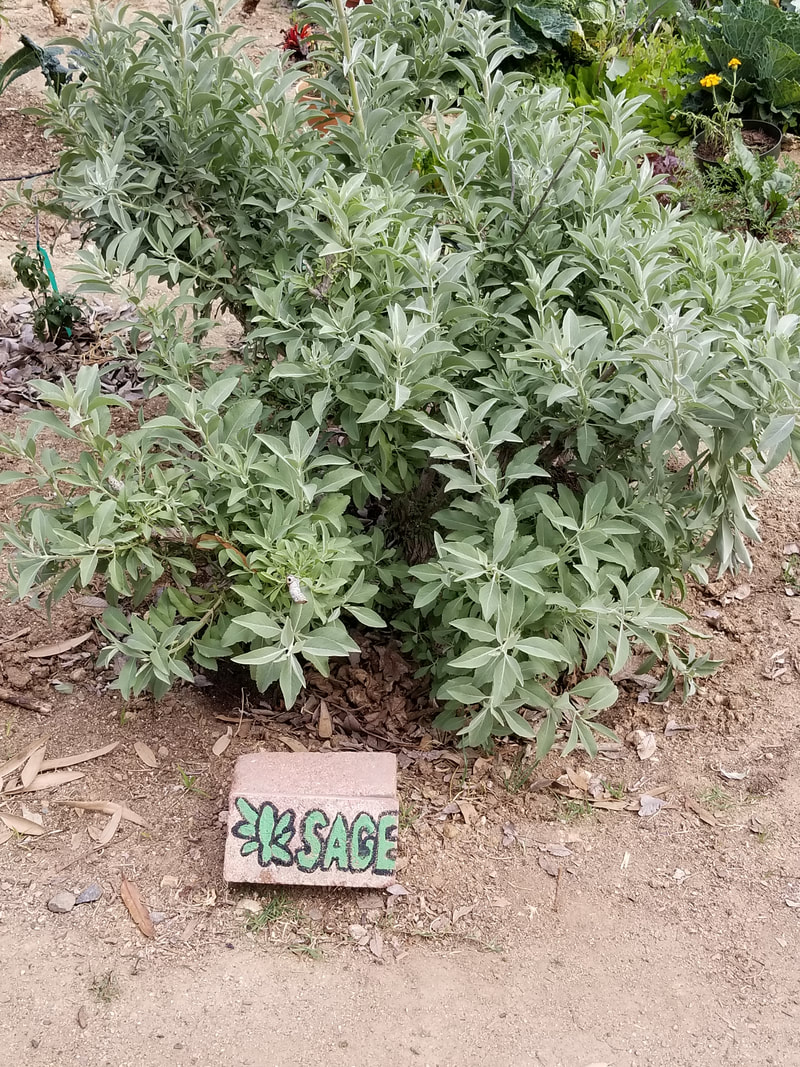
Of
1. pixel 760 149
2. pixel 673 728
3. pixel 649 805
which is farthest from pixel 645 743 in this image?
pixel 760 149

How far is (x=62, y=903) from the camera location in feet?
6.86

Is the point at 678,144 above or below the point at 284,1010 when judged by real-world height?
above

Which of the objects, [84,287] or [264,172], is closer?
[84,287]

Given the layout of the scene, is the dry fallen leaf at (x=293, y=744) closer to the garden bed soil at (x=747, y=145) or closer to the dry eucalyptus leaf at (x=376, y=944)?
the dry eucalyptus leaf at (x=376, y=944)

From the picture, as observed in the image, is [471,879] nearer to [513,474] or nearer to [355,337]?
[513,474]

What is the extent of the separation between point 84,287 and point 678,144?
14.3ft

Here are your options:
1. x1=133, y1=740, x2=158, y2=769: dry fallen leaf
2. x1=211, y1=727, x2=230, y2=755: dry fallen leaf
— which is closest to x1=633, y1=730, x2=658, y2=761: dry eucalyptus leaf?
x1=211, y1=727, x2=230, y2=755: dry fallen leaf

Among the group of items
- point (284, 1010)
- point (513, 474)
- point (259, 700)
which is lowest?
point (259, 700)

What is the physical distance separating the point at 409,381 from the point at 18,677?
1436mm

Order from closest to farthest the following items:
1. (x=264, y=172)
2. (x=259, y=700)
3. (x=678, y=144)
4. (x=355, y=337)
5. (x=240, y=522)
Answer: (x=355, y=337) → (x=240, y=522) → (x=264, y=172) → (x=259, y=700) → (x=678, y=144)

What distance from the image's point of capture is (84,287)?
223 centimetres

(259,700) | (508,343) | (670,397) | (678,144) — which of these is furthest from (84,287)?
(678,144)

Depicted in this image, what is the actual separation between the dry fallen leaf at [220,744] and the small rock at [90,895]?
45 cm

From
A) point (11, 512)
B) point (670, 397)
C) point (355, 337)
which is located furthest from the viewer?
Answer: point (11, 512)
